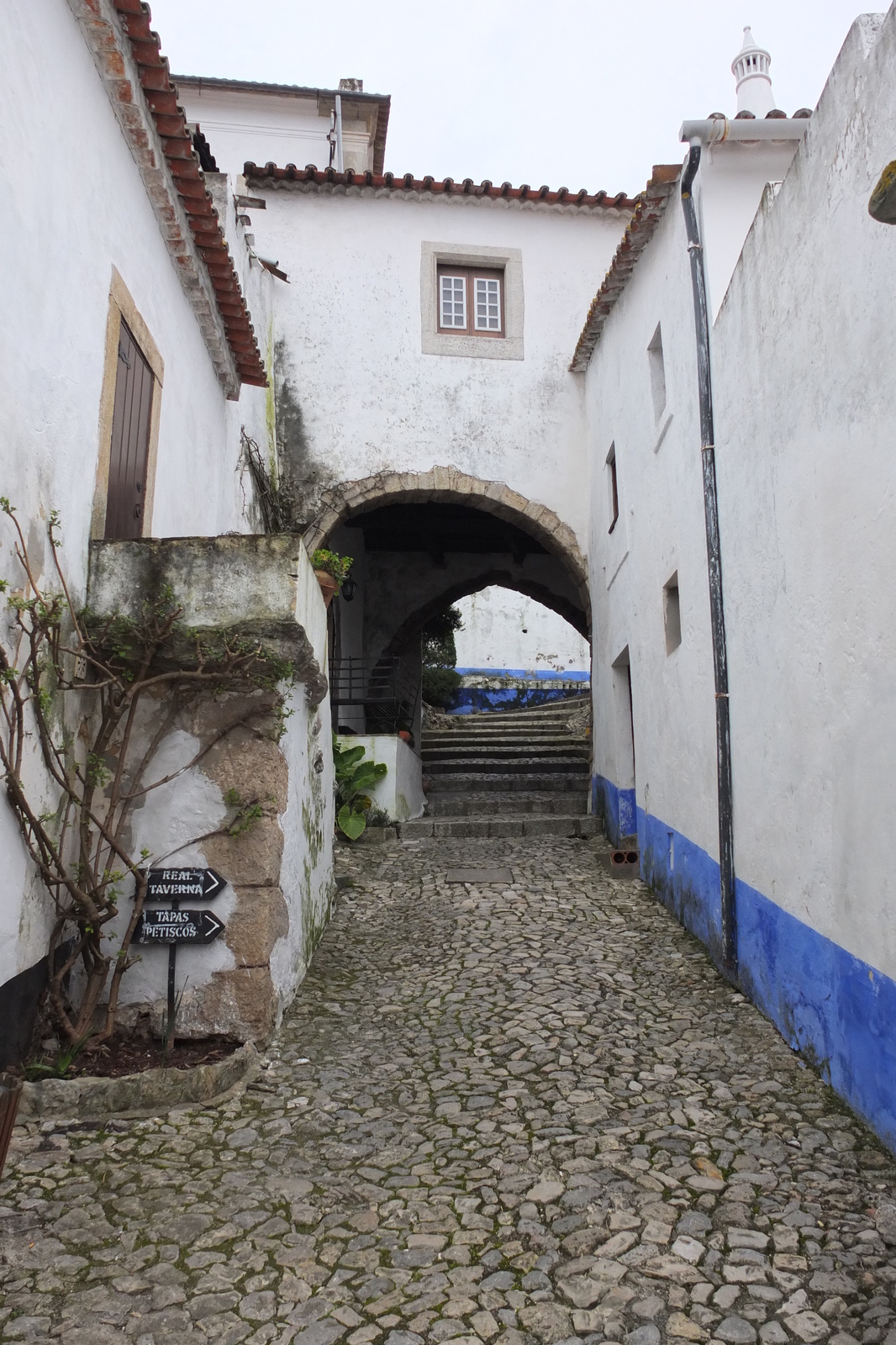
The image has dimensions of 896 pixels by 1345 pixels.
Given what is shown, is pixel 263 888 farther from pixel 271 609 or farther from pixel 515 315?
pixel 515 315

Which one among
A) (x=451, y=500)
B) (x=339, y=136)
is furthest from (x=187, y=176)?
(x=339, y=136)

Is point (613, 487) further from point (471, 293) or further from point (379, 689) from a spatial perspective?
point (379, 689)

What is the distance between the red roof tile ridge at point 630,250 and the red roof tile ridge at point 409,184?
1.75m

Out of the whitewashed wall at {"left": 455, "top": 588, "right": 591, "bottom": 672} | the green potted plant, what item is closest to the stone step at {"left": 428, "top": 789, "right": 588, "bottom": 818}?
the green potted plant

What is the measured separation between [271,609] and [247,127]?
11398 millimetres

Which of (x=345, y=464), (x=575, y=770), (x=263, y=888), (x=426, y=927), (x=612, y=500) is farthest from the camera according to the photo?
(x=575, y=770)

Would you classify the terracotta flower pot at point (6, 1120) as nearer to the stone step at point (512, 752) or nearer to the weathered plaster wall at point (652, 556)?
the weathered plaster wall at point (652, 556)

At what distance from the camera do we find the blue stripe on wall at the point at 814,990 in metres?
3.25

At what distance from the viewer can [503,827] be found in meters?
9.09

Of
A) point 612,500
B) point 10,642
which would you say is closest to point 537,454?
point 612,500

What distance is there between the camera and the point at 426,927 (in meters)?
6.07

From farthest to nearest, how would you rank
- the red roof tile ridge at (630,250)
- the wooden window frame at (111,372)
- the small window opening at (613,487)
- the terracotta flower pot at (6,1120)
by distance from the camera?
Answer: the small window opening at (613,487) < the red roof tile ridge at (630,250) < the wooden window frame at (111,372) < the terracotta flower pot at (6,1120)

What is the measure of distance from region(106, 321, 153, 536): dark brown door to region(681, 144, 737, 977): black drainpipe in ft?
10.4

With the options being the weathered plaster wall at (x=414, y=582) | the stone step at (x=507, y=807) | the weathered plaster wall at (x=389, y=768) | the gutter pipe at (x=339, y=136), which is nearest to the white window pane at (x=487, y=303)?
the gutter pipe at (x=339, y=136)
